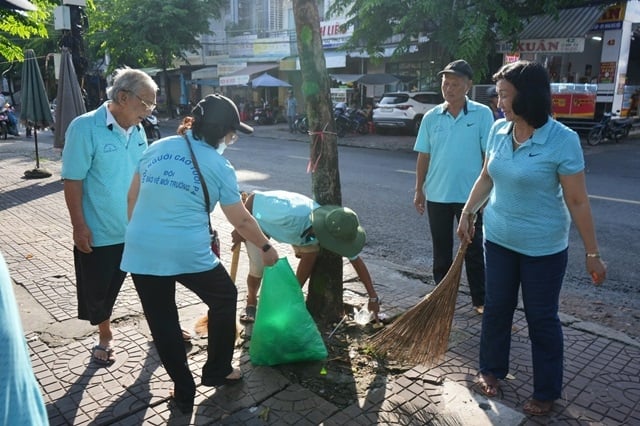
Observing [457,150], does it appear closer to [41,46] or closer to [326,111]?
[326,111]

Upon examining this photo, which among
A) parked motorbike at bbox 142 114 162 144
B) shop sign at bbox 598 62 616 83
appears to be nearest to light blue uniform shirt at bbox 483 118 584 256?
parked motorbike at bbox 142 114 162 144

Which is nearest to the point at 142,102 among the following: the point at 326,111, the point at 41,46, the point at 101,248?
the point at 101,248

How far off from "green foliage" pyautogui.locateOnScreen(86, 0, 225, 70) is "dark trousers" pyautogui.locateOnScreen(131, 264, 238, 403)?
84.2 ft

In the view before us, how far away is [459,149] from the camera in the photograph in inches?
150

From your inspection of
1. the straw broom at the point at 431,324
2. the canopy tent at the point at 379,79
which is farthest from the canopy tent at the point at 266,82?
the straw broom at the point at 431,324

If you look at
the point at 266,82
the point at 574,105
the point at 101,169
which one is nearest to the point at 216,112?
the point at 101,169

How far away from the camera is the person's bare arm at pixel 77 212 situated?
9.76ft

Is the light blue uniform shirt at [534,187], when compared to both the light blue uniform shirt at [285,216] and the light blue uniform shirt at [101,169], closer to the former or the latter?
the light blue uniform shirt at [285,216]

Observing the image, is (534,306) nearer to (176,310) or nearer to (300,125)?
(176,310)

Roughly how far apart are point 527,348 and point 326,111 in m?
2.02

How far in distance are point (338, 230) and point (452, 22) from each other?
490 inches

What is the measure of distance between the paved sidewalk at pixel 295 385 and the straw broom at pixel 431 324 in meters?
0.12

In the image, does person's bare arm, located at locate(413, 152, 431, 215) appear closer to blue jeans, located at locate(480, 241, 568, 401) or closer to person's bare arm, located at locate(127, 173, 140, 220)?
blue jeans, located at locate(480, 241, 568, 401)

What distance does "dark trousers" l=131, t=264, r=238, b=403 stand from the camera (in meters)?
2.62
